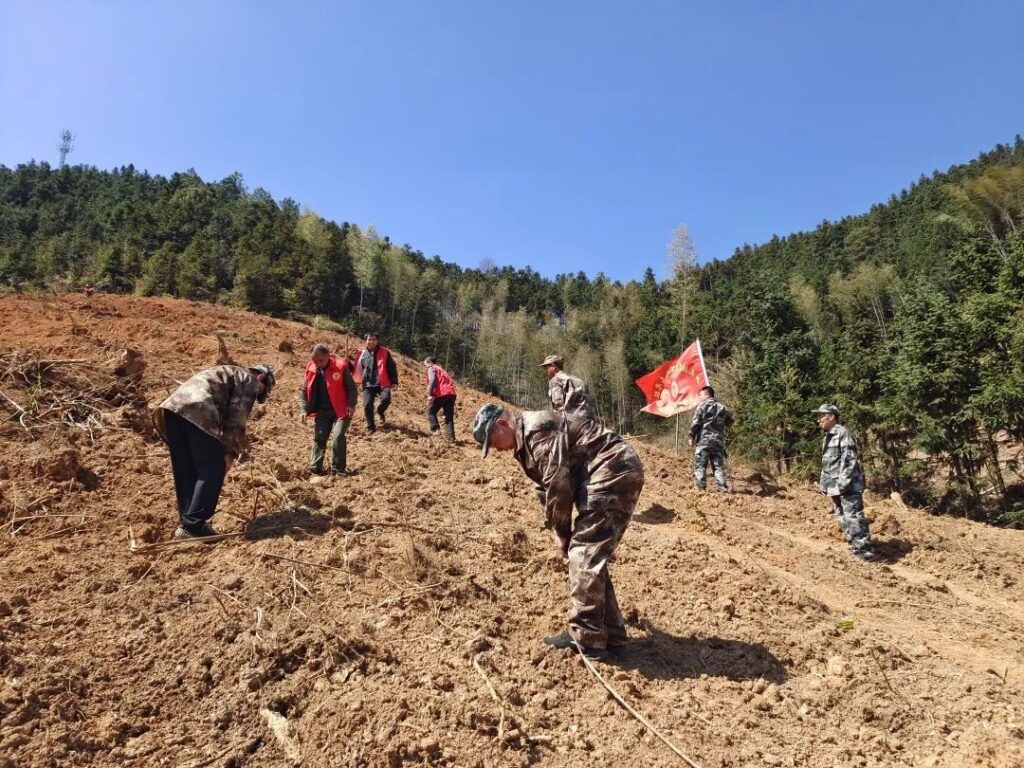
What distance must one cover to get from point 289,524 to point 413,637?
191 centimetres

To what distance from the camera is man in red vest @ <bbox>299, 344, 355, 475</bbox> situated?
648 centimetres

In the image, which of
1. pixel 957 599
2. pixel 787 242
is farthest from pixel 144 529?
pixel 787 242

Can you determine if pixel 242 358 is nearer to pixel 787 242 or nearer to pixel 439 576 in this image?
pixel 439 576

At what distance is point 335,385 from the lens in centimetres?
648

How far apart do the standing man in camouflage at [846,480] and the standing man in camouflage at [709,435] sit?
197 centimetres

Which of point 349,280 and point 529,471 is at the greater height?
point 349,280

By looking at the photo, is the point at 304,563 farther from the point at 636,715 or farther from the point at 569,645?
the point at 636,715

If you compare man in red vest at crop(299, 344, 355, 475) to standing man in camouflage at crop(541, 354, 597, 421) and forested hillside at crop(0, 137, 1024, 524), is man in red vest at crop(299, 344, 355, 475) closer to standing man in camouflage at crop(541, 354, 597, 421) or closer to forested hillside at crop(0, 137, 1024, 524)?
standing man in camouflage at crop(541, 354, 597, 421)

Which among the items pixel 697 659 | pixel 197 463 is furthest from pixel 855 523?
pixel 197 463

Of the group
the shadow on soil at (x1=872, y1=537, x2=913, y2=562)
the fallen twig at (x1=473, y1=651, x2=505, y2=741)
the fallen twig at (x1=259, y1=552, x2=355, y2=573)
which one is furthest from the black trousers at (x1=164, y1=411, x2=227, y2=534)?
the shadow on soil at (x1=872, y1=537, x2=913, y2=562)

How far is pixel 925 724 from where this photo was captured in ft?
10.3

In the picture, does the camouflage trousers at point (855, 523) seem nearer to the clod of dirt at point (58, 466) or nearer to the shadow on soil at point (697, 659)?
the shadow on soil at point (697, 659)

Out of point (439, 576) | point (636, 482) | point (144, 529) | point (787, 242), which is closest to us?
point (636, 482)

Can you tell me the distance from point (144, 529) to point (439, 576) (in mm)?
2321
